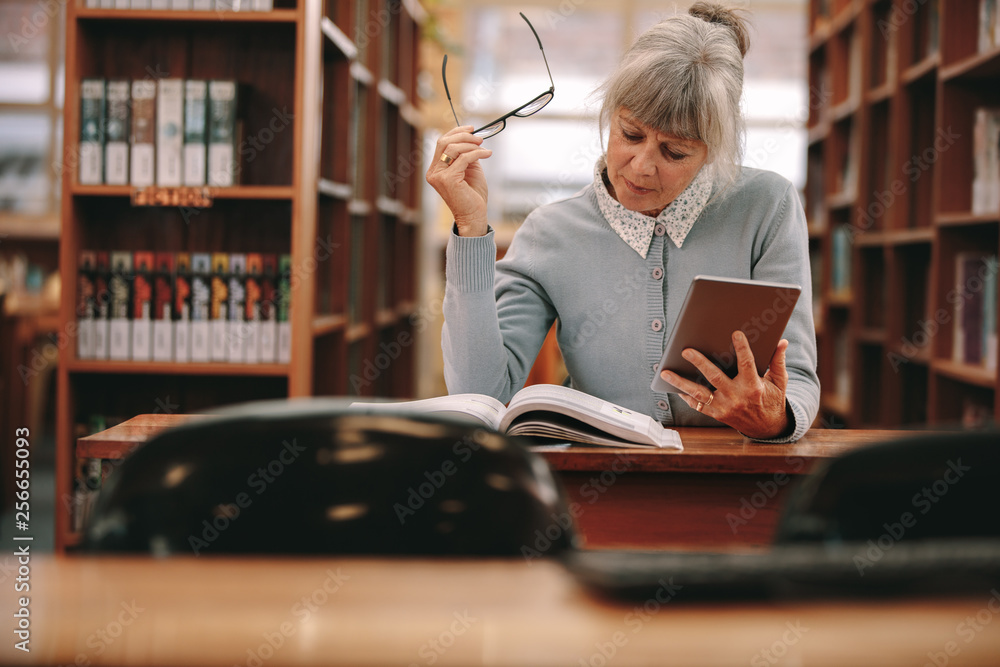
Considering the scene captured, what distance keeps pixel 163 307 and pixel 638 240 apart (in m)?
1.37

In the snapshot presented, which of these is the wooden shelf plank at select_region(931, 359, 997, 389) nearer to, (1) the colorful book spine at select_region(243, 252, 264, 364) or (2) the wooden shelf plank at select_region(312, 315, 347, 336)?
(2) the wooden shelf plank at select_region(312, 315, 347, 336)

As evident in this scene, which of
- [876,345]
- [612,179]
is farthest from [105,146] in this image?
[876,345]

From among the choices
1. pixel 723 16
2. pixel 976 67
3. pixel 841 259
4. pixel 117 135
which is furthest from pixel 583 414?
pixel 841 259

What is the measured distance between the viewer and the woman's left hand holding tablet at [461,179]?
1502 millimetres

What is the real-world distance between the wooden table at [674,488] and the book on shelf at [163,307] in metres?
1.08

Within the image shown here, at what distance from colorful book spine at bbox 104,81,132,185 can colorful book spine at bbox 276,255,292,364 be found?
46 centimetres

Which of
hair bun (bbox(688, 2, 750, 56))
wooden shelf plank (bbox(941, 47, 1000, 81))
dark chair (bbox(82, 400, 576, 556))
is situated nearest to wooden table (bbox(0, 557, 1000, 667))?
dark chair (bbox(82, 400, 576, 556))

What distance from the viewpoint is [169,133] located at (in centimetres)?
225

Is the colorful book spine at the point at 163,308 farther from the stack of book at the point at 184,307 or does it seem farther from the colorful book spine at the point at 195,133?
the colorful book spine at the point at 195,133

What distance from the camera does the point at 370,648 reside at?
0.47 m

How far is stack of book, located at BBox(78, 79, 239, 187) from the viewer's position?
2229mm

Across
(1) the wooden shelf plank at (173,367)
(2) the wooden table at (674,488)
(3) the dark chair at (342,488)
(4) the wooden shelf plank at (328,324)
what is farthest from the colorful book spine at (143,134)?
(3) the dark chair at (342,488)

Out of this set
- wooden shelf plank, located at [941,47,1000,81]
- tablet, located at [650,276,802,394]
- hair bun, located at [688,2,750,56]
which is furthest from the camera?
wooden shelf plank, located at [941,47,1000,81]

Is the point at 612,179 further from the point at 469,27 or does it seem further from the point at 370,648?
the point at 469,27
